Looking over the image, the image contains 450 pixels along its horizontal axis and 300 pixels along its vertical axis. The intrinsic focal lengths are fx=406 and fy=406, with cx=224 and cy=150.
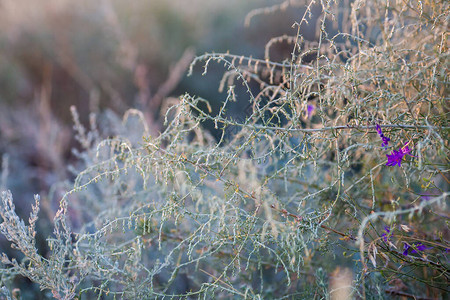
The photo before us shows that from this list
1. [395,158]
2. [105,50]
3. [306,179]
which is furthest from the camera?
[105,50]

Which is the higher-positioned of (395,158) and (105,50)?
(105,50)

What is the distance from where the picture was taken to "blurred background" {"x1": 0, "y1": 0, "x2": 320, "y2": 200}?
111 inches

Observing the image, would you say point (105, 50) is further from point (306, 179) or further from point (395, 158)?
point (395, 158)

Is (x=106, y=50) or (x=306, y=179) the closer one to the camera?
(x=306, y=179)

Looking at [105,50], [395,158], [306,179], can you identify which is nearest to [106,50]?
[105,50]

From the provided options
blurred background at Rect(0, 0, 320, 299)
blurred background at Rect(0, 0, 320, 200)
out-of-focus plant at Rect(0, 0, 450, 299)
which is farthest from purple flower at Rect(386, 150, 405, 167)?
blurred background at Rect(0, 0, 320, 200)

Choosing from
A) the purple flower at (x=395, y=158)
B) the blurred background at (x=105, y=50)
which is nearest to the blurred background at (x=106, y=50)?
the blurred background at (x=105, y=50)

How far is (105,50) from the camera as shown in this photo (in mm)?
3154

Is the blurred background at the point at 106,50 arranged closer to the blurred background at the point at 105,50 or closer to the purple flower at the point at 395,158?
the blurred background at the point at 105,50

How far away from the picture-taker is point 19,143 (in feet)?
8.18

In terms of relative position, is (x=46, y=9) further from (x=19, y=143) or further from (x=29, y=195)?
(x=29, y=195)

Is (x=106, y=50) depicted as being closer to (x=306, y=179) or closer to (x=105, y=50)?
(x=105, y=50)

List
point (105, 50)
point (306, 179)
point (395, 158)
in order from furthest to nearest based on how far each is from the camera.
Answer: point (105, 50), point (306, 179), point (395, 158)

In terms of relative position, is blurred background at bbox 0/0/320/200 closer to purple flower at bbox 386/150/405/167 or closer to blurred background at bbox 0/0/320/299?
blurred background at bbox 0/0/320/299
